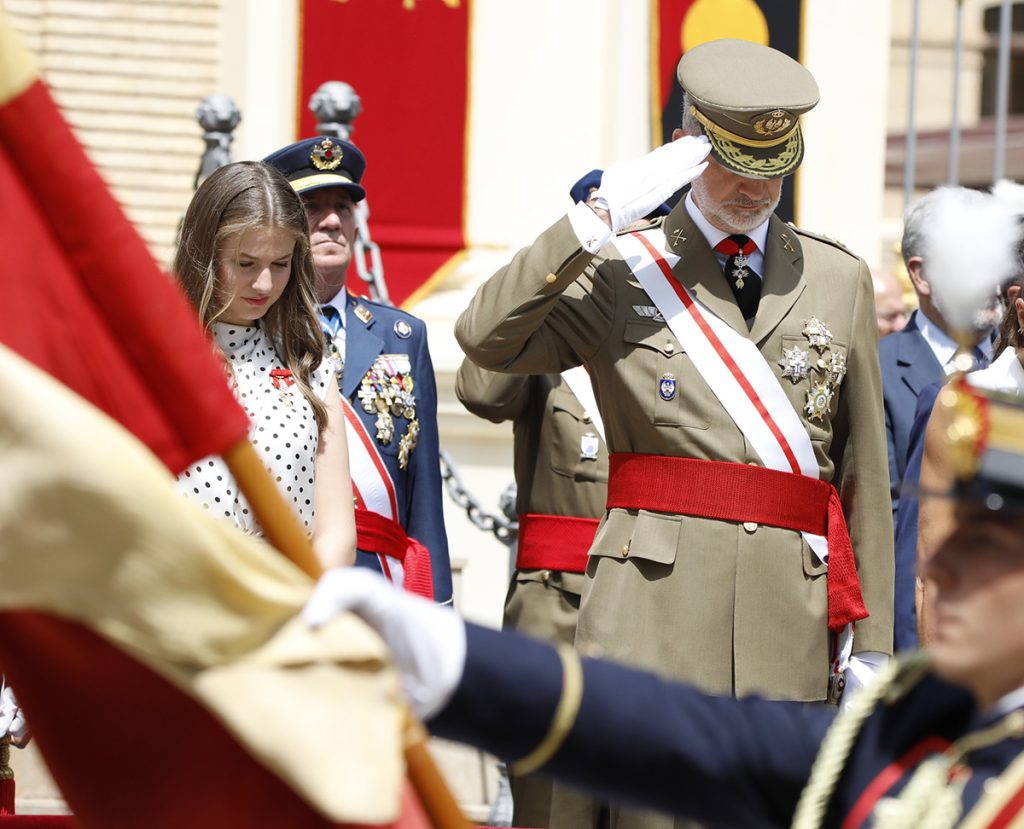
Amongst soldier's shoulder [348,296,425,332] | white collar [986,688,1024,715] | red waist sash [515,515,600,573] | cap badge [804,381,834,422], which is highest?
white collar [986,688,1024,715]

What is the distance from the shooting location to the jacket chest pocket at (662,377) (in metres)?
4.21

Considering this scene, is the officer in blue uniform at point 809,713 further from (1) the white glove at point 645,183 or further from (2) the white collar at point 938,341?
(2) the white collar at point 938,341

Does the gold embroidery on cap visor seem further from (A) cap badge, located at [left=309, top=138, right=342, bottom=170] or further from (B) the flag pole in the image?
(B) the flag pole

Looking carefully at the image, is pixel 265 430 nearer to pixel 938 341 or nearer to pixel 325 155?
pixel 325 155

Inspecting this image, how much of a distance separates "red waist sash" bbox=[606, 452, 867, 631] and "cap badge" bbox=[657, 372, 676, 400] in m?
0.13

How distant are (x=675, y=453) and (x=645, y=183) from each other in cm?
55

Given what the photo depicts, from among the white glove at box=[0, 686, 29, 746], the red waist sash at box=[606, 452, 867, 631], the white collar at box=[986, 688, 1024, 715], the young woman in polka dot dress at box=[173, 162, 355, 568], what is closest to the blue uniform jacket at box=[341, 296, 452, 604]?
the young woman in polka dot dress at box=[173, 162, 355, 568]

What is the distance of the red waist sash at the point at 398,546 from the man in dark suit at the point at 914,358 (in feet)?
3.88

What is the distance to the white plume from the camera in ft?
7.89

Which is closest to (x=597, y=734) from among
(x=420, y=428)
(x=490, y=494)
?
(x=420, y=428)

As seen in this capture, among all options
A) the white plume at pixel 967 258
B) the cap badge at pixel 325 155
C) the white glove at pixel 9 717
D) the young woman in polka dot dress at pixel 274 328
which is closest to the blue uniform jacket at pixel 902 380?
the cap badge at pixel 325 155

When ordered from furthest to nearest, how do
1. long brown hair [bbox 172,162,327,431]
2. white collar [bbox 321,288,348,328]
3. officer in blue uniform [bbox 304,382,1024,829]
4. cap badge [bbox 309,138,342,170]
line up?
cap badge [bbox 309,138,342,170] < white collar [bbox 321,288,348,328] < long brown hair [bbox 172,162,327,431] < officer in blue uniform [bbox 304,382,1024,829]

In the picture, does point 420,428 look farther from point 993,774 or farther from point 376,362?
point 993,774

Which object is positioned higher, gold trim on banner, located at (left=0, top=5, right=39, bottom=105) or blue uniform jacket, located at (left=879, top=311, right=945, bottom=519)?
gold trim on banner, located at (left=0, top=5, right=39, bottom=105)
